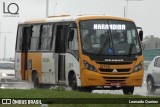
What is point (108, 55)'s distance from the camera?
2439cm

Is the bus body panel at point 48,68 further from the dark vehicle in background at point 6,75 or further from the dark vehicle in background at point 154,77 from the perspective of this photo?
the dark vehicle in background at point 6,75

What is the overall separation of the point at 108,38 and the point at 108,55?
0.71 metres

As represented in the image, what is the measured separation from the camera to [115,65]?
79.8ft

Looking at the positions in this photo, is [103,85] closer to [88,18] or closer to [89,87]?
[89,87]

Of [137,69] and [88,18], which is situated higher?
[88,18]

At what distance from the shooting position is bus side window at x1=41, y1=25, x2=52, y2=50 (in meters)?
27.2

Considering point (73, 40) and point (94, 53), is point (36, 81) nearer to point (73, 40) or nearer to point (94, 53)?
point (73, 40)

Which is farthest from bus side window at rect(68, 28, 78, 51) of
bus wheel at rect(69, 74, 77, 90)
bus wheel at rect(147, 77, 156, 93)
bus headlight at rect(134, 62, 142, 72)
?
bus wheel at rect(147, 77, 156, 93)

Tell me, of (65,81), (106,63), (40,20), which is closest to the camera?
(106,63)

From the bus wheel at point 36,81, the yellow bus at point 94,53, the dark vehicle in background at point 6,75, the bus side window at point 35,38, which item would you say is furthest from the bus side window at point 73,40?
the dark vehicle in background at point 6,75

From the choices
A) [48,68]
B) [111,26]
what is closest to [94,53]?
[111,26]

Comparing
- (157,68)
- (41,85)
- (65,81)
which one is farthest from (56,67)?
(157,68)

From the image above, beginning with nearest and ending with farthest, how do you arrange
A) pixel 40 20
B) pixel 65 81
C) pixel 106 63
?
pixel 106 63 → pixel 65 81 → pixel 40 20

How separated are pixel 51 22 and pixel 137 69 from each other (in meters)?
4.70
